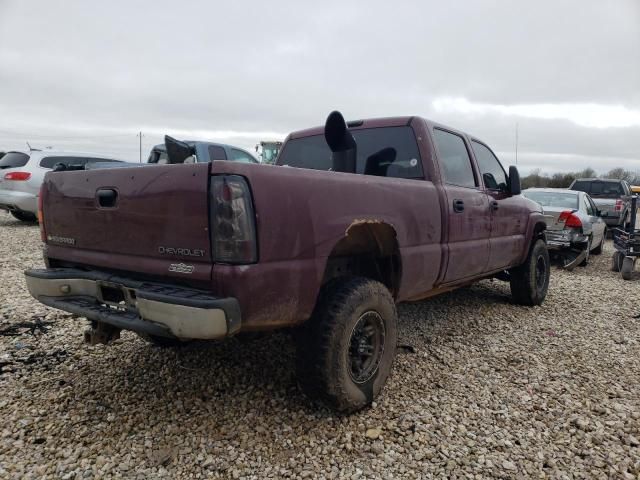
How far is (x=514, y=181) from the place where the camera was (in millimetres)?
4590

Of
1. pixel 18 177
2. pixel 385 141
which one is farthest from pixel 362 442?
pixel 18 177

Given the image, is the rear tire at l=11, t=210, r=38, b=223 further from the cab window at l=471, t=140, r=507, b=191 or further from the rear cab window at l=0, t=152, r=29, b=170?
the cab window at l=471, t=140, r=507, b=191

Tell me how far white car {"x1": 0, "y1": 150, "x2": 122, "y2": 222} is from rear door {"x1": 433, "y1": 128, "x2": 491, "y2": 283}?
8418mm

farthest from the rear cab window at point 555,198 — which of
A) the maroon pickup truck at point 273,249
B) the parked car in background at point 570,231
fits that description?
the maroon pickup truck at point 273,249

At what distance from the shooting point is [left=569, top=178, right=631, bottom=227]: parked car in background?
13.0 metres

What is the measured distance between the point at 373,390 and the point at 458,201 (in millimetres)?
1716

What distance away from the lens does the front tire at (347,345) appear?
2.46 m

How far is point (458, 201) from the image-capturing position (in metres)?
3.63

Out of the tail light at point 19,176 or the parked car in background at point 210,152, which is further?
the tail light at point 19,176

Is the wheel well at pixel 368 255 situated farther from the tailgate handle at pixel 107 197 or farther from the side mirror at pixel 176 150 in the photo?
the side mirror at pixel 176 150

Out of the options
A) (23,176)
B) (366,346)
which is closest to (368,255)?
(366,346)

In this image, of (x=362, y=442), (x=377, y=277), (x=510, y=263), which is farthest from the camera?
(x=510, y=263)

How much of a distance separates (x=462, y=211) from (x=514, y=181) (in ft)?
4.21

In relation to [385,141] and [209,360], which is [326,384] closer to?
[209,360]
